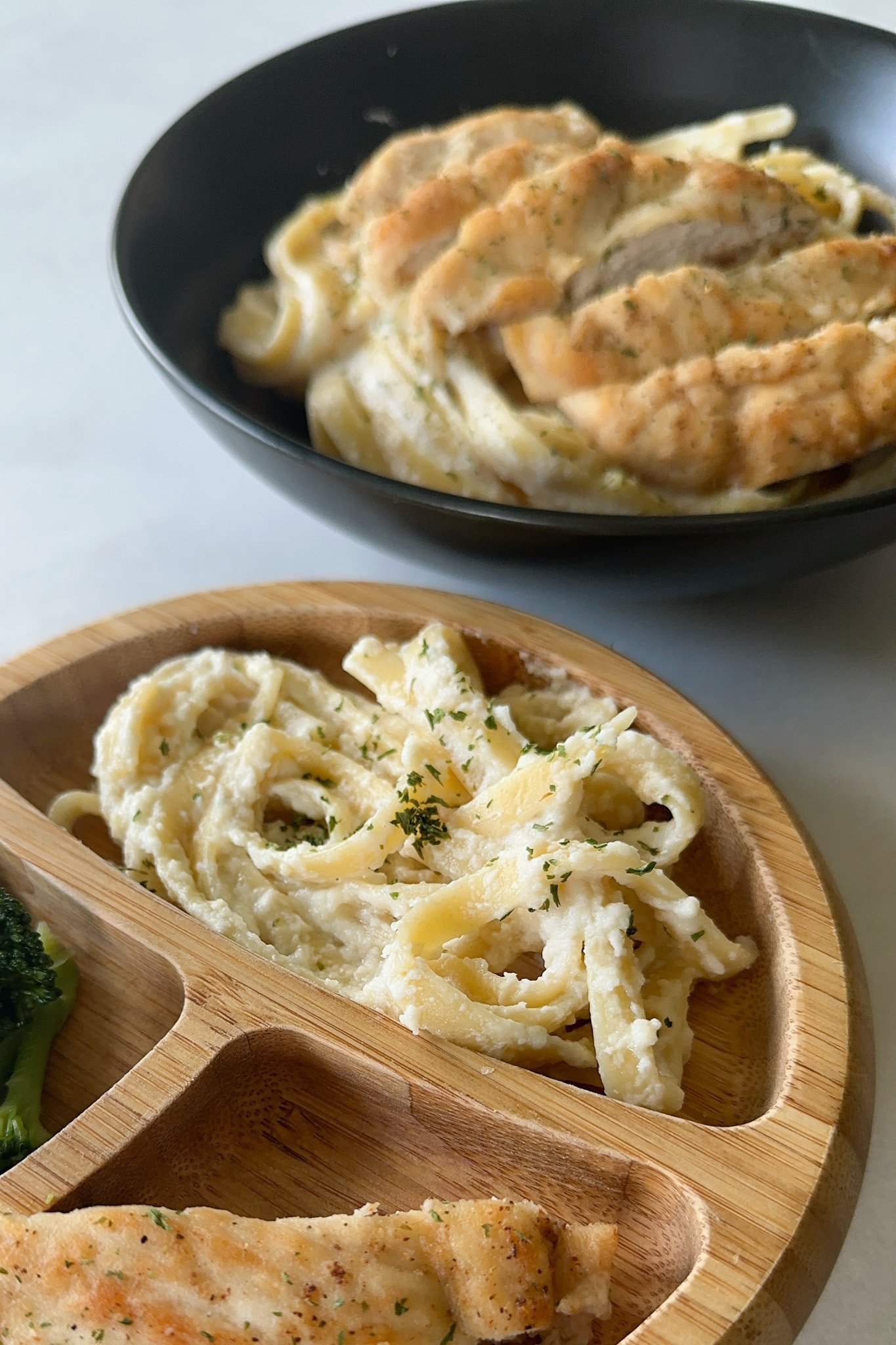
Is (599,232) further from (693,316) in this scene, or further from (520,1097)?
A: (520,1097)

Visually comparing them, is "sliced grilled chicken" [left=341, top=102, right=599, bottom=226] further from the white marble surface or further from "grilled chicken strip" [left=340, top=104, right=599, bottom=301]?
the white marble surface

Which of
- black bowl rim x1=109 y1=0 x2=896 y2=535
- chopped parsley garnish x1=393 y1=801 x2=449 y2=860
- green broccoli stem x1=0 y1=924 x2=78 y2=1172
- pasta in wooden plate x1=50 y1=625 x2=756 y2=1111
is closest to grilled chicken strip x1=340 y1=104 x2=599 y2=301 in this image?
black bowl rim x1=109 y1=0 x2=896 y2=535

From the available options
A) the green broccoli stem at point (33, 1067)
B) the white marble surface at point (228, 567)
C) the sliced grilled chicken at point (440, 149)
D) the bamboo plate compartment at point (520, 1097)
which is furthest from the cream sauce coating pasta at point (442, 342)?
the green broccoli stem at point (33, 1067)

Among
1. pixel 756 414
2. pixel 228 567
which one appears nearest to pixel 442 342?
pixel 756 414

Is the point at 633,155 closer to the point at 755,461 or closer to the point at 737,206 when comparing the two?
the point at 737,206

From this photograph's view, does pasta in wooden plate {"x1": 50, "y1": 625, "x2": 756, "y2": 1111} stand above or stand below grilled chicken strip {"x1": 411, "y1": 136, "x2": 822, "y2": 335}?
below

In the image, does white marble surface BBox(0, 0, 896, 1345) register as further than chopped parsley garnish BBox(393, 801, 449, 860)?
Yes

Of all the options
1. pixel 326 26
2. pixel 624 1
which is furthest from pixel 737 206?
pixel 326 26

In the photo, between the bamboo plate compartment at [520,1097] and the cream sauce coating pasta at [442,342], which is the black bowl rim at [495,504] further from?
the bamboo plate compartment at [520,1097]
